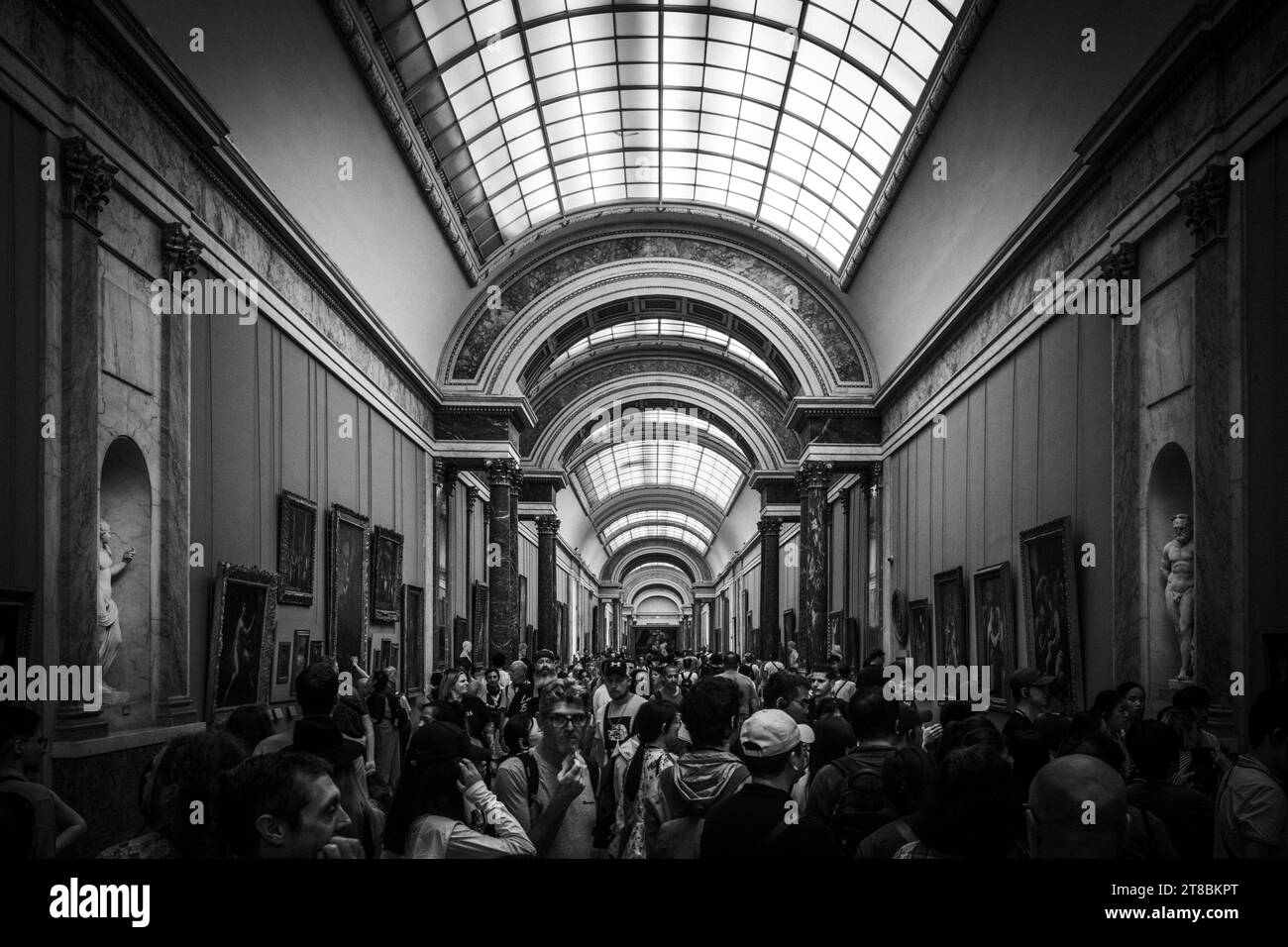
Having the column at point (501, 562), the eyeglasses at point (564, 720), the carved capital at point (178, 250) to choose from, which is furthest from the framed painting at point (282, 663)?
the column at point (501, 562)

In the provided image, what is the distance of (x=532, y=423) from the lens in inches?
1139

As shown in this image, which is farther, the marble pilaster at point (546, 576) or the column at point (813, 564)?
the marble pilaster at point (546, 576)

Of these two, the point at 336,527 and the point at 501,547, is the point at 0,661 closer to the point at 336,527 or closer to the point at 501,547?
the point at 336,527

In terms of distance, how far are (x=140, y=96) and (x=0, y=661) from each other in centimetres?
572

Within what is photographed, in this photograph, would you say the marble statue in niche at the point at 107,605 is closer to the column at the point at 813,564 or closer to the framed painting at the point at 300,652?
the framed painting at the point at 300,652

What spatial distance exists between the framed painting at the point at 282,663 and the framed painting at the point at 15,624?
6.91 metres

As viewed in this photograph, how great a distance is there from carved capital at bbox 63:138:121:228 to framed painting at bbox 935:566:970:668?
14297 mm

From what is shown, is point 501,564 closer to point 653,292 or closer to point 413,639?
point 413,639

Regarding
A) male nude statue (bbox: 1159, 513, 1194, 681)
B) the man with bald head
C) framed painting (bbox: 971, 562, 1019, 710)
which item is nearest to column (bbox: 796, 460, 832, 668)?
framed painting (bbox: 971, 562, 1019, 710)

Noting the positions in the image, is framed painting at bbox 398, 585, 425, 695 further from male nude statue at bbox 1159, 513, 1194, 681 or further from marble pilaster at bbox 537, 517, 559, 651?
male nude statue at bbox 1159, 513, 1194, 681

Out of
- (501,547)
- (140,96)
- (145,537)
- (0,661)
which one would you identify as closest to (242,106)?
(140,96)

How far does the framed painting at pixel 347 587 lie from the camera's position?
59.4ft

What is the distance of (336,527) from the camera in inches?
728

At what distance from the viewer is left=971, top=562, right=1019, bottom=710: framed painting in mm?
16344
